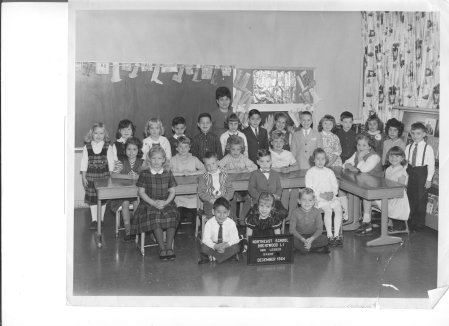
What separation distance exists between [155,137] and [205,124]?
0.31m

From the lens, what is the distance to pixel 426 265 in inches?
90.0

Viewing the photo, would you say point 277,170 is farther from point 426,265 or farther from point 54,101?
point 54,101

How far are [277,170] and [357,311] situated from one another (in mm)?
1127

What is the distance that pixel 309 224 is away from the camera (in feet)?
9.21

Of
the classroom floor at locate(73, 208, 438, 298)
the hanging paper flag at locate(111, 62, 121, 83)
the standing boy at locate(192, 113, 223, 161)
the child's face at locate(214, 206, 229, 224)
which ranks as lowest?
the classroom floor at locate(73, 208, 438, 298)

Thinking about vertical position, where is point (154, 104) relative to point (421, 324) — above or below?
above

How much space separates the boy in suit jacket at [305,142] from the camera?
9.98 ft

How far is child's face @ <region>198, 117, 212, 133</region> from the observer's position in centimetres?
323

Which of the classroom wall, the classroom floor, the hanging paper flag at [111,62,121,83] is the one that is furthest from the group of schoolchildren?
the classroom wall

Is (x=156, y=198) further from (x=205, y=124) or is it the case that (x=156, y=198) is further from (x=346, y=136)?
(x=346, y=136)

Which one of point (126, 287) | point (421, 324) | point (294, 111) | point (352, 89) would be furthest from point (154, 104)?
point (421, 324)

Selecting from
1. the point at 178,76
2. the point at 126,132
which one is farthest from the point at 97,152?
the point at 178,76

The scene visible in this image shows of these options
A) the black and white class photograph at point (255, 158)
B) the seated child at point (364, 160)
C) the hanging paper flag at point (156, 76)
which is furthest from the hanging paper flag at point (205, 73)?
the seated child at point (364, 160)

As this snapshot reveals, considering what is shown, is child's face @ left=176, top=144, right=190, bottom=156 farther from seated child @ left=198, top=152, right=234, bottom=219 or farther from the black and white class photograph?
seated child @ left=198, top=152, right=234, bottom=219
